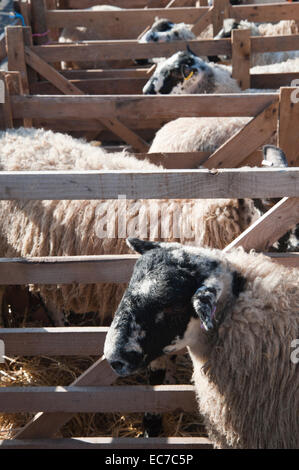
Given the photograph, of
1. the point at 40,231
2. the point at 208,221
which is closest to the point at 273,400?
the point at 208,221

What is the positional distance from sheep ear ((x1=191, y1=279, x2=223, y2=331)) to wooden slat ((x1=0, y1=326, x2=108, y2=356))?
72 cm

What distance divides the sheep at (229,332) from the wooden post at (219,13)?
5.14 m

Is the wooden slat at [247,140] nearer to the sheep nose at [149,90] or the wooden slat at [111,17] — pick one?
the sheep nose at [149,90]

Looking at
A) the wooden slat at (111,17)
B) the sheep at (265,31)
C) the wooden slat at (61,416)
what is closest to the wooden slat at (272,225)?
the wooden slat at (61,416)

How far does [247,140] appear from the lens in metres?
3.76

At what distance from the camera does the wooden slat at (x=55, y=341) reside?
2533mm

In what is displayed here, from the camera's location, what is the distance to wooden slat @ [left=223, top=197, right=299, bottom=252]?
227 cm

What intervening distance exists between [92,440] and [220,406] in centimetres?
72

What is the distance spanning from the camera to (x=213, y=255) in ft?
7.09

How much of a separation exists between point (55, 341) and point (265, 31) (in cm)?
722

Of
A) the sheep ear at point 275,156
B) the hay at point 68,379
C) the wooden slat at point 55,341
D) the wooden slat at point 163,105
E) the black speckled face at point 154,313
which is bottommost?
the hay at point 68,379

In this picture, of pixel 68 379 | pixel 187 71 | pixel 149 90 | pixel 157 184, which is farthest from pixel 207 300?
pixel 187 71

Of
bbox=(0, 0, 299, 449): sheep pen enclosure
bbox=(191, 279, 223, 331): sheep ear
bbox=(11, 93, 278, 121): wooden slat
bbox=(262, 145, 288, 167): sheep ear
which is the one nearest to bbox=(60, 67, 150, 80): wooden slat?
bbox=(0, 0, 299, 449): sheep pen enclosure

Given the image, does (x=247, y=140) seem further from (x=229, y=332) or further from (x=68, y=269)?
(x=229, y=332)
